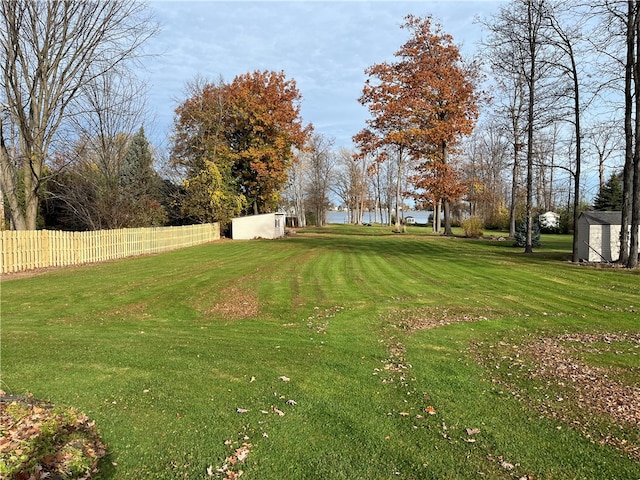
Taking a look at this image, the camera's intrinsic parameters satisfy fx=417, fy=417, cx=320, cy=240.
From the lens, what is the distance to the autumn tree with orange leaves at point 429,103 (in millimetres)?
33531

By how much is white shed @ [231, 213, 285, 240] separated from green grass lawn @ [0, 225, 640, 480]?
21823 millimetres

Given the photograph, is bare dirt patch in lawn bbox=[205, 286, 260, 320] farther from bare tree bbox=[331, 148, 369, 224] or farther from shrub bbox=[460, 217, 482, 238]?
bare tree bbox=[331, 148, 369, 224]

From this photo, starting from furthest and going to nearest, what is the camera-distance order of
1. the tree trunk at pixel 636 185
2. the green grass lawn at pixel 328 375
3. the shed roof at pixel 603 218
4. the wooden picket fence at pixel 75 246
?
the shed roof at pixel 603 218
the tree trunk at pixel 636 185
the wooden picket fence at pixel 75 246
the green grass lawn at pixel 328 375

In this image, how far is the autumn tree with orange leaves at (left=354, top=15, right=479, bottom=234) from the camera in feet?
110

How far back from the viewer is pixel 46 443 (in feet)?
10.3

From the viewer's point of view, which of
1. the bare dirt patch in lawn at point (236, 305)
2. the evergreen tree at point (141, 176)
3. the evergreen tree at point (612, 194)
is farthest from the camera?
the evergreen tree at point (612, 194)

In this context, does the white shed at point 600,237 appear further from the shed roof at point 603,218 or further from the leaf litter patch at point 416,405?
the leaf litter patch at point 416,405

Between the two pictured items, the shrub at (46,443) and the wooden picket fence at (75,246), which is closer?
the shrub at (46,443)

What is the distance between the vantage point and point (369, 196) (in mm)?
78812

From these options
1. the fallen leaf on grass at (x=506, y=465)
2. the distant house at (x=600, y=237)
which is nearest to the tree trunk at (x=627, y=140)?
the distant house at (x=600, y=237)

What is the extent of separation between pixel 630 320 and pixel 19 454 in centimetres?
949

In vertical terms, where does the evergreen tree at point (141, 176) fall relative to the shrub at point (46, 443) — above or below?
above

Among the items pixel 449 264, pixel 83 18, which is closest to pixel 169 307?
pixel 449 264

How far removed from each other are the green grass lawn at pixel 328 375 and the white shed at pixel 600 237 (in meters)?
4.98
